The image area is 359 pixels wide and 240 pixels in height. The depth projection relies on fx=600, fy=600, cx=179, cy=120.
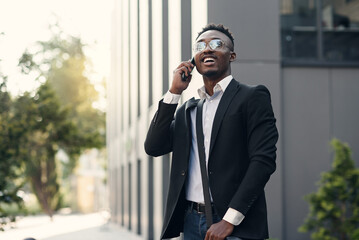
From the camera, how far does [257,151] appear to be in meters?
3.20

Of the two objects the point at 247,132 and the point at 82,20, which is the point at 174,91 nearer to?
the point at 247,132

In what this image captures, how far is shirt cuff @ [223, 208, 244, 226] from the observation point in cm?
314

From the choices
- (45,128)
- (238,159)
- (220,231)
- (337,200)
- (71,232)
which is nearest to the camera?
(220,231)

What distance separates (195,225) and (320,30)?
7.72m

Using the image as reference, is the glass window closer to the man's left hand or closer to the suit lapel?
the suit lapel

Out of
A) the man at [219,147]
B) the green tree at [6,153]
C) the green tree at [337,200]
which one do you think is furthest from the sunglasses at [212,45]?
the green tree at [6,153]

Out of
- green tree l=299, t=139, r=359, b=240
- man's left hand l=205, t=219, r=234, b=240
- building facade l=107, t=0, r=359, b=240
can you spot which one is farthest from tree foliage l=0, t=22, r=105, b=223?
man's left hand l=205, t=219, r=234, b=240

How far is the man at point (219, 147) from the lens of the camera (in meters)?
3.19

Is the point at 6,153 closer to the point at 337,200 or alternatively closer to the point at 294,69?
the point at 294,69

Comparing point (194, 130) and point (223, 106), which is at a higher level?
point (223, 106)

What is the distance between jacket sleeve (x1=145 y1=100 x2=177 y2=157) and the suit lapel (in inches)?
12.8

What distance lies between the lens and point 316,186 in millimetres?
9719

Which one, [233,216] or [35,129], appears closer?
[233,216]

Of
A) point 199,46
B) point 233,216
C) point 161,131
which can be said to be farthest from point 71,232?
point 233,216
